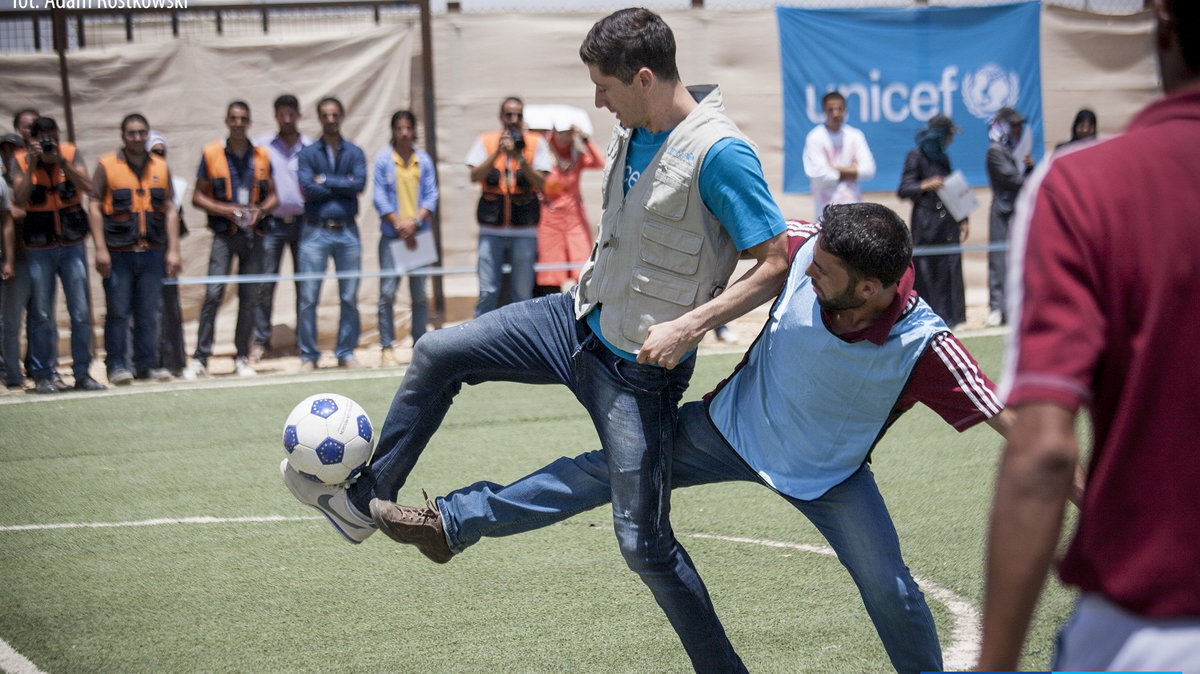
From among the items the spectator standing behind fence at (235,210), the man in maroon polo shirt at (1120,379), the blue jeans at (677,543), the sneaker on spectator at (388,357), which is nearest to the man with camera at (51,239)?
the spectator standing behind fence at (235,210)

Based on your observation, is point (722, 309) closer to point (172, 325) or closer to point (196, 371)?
point (196, 371)

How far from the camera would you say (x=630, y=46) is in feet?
A: 13.2

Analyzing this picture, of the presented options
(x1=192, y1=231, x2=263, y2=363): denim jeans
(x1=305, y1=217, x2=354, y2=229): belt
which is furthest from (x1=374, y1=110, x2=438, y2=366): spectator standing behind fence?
(x1=192, y1=231, x2=263, y2=363): denim jeans

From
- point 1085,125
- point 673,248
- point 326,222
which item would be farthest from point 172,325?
point 1085,125

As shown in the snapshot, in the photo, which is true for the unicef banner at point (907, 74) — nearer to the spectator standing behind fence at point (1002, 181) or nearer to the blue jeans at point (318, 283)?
the spectator standing behind fence at point (1002, 181)

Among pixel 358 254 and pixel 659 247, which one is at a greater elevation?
pixel 659 247

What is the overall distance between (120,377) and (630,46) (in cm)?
824

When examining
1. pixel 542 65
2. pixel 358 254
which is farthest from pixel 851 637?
pixel 542 65

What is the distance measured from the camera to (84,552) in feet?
19.7

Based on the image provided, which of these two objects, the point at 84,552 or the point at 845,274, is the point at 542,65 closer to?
the point at 84,552

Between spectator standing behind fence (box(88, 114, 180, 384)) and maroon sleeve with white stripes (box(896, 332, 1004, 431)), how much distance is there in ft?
28.4

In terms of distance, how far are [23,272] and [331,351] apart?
3.43 meters

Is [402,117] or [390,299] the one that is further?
[390,299]

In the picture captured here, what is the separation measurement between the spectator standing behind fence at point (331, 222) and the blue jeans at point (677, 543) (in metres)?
7.59
